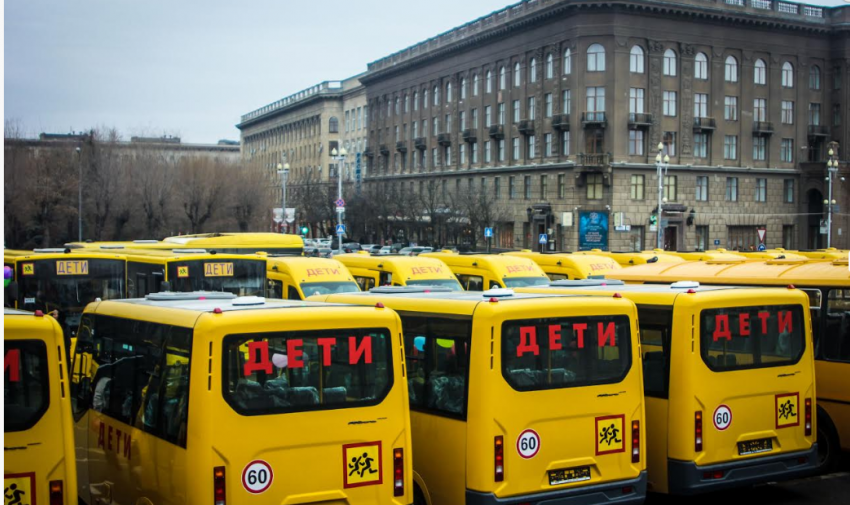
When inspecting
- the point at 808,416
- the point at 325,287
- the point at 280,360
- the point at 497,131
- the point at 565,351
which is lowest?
the point at 808,416

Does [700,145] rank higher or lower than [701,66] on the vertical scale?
lower

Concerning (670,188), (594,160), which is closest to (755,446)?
(594,160)

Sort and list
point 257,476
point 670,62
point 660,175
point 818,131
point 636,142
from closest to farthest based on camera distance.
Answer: point 257,476
point 660,175
point 636,142
point 670,62
point 818,131

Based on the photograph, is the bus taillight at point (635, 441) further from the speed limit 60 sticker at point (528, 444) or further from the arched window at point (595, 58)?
the arched window at point (595, 58)

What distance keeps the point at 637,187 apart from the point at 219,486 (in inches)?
2594

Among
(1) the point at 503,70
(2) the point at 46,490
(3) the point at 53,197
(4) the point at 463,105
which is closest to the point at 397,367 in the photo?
(2) the point at 46,490

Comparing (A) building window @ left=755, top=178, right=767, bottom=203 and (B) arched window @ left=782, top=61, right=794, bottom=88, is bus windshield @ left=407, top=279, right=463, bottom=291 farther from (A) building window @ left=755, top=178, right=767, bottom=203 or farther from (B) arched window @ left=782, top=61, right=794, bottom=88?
(B) arched window @ left=782, top=61, right=794, bottom=88

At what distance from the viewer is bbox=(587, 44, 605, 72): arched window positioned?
228 ft

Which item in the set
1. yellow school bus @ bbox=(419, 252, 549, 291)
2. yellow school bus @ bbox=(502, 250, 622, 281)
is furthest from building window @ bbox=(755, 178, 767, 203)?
yellow school bus @ bbox=(419, 252, 549, 291)

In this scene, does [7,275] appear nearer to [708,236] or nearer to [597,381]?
[597,381]

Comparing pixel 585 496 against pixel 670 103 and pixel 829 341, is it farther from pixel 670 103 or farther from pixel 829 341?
pixel 670 103

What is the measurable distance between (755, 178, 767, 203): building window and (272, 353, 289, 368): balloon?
245ft

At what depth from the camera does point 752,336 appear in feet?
35.5

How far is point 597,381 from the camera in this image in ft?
31.1
